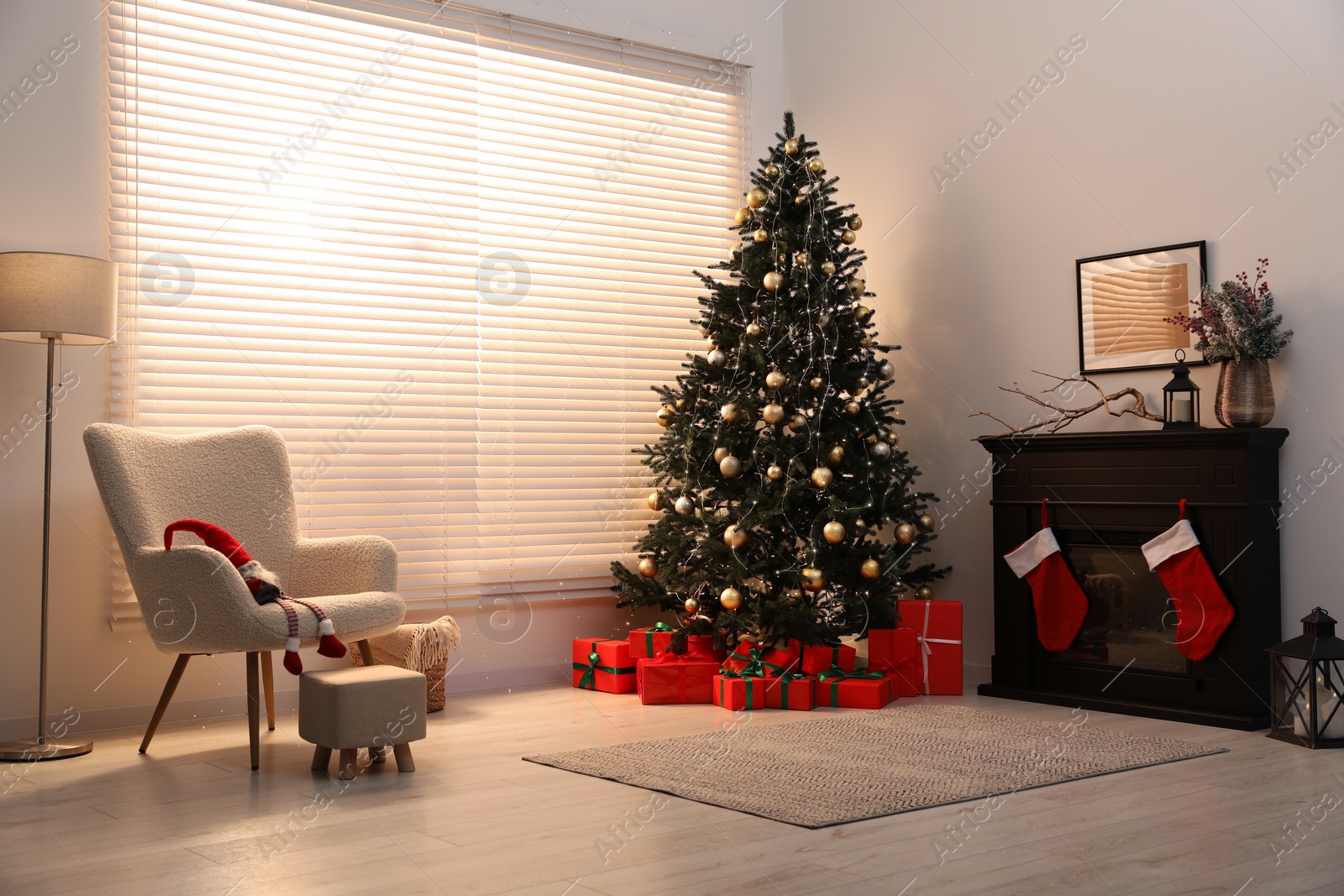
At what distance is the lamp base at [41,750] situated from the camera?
3.57 meters

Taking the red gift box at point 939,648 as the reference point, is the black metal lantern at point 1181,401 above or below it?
above

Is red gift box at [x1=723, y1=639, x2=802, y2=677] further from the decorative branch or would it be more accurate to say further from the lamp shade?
the lamp shade

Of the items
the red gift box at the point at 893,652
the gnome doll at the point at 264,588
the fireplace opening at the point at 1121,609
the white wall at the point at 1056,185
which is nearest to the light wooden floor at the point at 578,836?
the gnome doll at the point at 264,588

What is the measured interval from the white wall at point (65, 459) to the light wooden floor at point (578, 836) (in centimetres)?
56

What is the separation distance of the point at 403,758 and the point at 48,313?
1738 mm

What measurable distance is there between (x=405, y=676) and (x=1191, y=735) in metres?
2.44

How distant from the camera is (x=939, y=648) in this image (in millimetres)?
4586

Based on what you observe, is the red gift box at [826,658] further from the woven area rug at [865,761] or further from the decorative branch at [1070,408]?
the decorative branch at [1070,408]

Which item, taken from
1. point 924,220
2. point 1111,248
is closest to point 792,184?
point 924,220

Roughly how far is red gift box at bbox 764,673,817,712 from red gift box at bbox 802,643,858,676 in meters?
0.07

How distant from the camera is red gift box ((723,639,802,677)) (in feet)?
14.6

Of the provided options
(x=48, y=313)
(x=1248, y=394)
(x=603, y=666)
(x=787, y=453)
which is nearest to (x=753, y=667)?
(x=603, y=666)

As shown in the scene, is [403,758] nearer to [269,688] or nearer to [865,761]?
[269,688]

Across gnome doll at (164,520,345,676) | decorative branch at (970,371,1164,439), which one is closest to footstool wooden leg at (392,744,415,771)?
gnome doll at (164,520,345,676)
